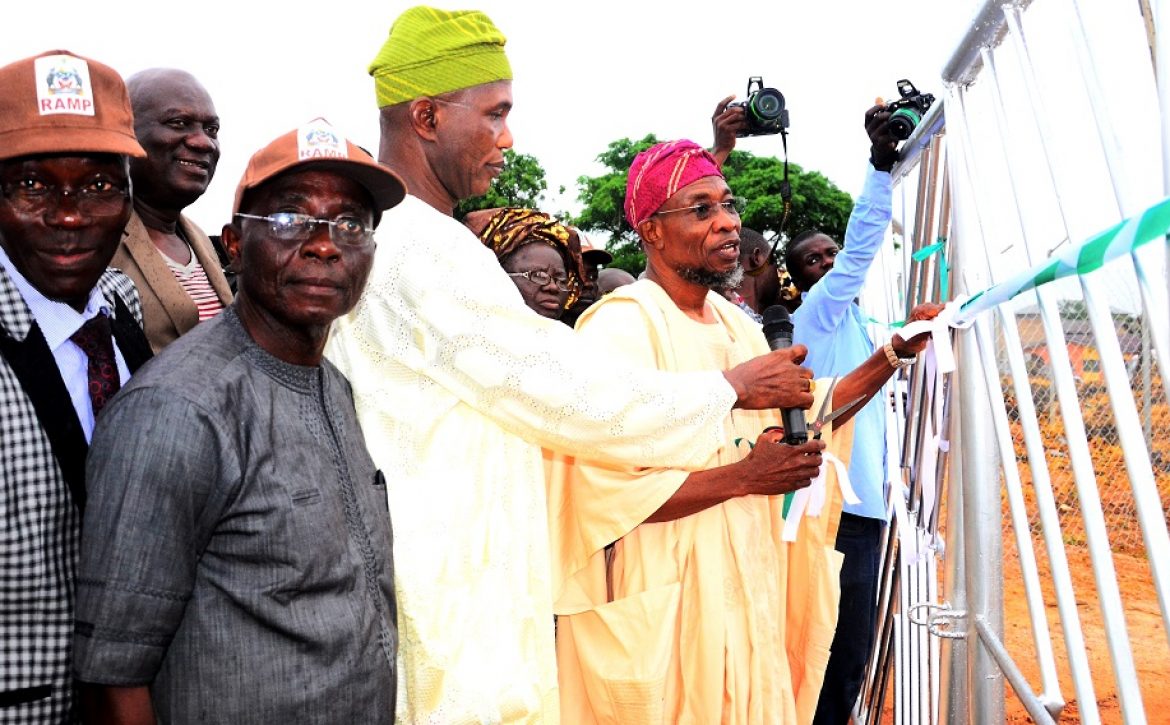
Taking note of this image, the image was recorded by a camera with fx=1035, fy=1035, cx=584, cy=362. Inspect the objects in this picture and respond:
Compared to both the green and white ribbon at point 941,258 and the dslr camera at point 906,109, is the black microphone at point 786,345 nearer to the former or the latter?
the green and white ribbon at point 941,258

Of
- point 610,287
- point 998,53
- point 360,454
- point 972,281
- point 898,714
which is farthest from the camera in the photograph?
point 610,287

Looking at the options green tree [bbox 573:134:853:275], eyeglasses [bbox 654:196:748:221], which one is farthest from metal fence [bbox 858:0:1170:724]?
green tree [bbox 573:134:853:275]

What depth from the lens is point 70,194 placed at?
6.05 ft

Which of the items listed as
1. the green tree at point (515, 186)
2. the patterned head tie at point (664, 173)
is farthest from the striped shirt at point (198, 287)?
the green tree at point (515, 186)

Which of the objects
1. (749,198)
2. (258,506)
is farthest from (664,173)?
(749,198)

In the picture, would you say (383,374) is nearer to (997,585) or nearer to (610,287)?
(997,585)

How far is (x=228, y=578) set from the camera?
1.70 m

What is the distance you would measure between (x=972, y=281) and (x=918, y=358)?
23.7 inches

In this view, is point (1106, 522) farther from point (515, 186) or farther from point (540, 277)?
point (515, 186)

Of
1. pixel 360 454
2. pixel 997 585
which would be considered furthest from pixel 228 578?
pixel 997 585

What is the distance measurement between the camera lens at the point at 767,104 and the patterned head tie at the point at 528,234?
938 millimetres

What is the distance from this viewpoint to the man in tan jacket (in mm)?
2830

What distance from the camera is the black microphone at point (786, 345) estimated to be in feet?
9.31

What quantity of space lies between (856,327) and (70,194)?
132 inches
